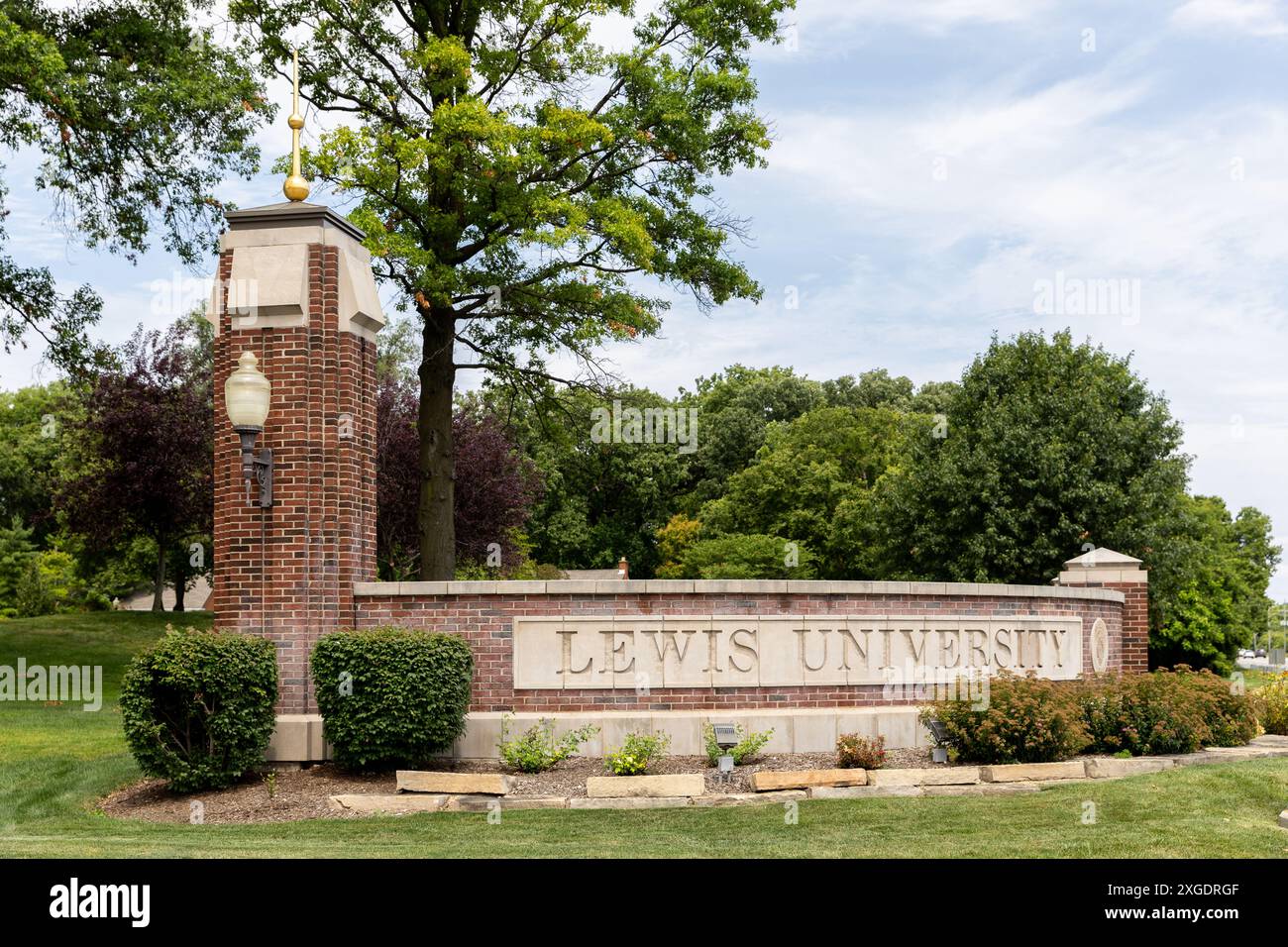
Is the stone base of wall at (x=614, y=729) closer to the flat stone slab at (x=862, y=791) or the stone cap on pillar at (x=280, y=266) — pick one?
the flat stone slab at (x=862, y=791)

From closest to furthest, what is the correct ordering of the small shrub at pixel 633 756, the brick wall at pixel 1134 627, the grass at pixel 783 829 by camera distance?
the grass at pixel 783 829
the small shrub at pixel 633 756
the brick wall at pixel 1134 627

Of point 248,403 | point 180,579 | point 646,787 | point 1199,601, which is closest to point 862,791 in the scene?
point 646,787

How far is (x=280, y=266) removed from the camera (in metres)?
12.9

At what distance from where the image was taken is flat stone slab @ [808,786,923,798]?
11.0 metres

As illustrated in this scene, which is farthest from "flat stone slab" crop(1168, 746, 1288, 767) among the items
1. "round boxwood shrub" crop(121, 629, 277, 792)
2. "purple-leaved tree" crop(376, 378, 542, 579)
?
"purple-leaved tree" crop(376, 378, 542, 579)

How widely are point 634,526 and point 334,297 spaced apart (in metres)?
47.6

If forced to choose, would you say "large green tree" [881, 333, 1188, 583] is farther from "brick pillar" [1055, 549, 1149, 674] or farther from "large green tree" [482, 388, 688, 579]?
"large green tree" [482, 388, 688, 579]

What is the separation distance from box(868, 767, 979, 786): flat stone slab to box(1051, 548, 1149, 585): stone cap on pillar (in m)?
8.57

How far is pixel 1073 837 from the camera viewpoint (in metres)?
8.89

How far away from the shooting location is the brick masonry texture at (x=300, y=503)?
12641mm

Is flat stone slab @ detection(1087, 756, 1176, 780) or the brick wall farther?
the brick wall

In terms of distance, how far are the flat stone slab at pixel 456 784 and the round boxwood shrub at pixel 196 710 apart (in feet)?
6.22

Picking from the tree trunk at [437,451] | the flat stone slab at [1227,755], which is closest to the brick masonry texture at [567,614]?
the flat stone slab at [1227,755]

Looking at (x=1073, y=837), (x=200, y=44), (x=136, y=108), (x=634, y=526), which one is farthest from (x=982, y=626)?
(x=634, y=526)
